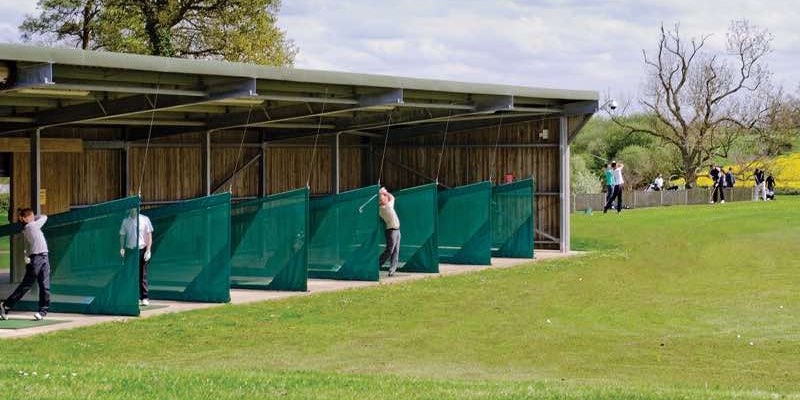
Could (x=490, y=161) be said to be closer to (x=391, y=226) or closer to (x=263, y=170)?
(x=263, y=170)

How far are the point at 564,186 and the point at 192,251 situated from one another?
497 inches

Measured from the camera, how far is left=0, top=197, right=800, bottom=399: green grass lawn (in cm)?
1230

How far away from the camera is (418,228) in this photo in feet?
91.5

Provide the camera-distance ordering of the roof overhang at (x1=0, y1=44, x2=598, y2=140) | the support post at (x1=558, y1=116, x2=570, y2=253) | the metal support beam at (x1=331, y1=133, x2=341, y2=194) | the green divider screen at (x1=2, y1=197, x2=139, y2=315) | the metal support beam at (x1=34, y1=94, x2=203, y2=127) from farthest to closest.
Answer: the support post at (x1=558, y1=116, x2=570, y2=253), the metal support beam at (x1=331, y1=133, x2=341, y2=194), the metal support beam at (x1=34, y1=94, x2=203, y2=127), the green divider screen at (x1=2, y1=197, x2=139, y2=315), the roof overhang at (x1=0, y1=44, x2=598, y2=140)

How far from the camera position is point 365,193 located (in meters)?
25.7

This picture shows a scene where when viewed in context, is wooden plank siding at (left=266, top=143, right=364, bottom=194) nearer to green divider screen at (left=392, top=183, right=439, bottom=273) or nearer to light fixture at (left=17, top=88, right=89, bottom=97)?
→ green divider screen at (left=392, top=183, right=439, bottom=273)

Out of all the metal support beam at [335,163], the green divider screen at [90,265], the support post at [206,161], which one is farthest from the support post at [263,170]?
the green divider screen at [90,265]

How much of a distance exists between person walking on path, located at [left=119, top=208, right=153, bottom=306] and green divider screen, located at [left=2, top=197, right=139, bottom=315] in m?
0.09

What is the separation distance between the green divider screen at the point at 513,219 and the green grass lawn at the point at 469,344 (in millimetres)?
3496

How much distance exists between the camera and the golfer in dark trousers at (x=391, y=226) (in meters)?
26.5

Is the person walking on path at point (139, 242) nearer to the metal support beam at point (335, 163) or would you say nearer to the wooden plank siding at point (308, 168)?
the metal support beam at point (335, 163)

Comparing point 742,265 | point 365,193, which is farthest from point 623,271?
point 365,193

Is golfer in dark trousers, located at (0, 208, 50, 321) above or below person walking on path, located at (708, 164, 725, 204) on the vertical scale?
below

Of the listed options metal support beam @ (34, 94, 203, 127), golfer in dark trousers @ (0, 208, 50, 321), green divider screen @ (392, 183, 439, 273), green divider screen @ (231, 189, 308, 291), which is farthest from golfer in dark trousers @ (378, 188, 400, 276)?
golfer in dark trousers @ (0, 208, 50, 321)
